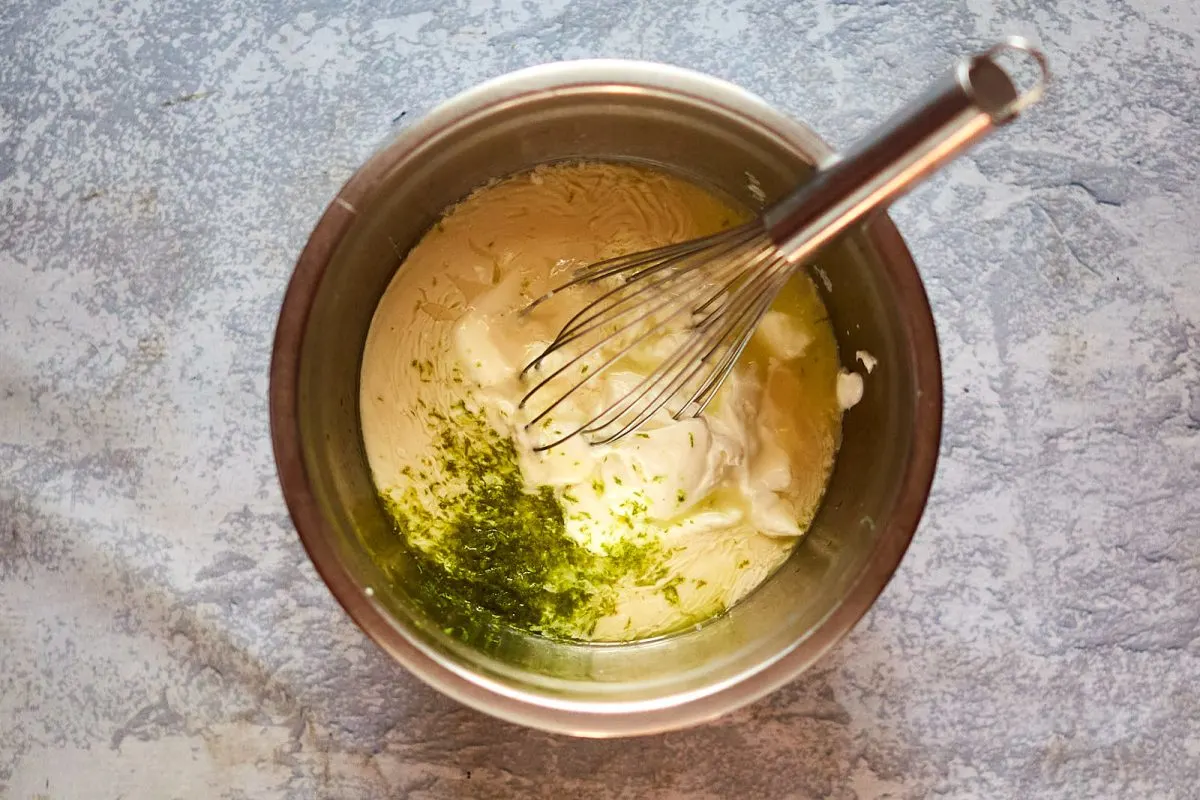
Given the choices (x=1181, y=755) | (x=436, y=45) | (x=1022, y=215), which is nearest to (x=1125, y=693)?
(x=1181, y=755)

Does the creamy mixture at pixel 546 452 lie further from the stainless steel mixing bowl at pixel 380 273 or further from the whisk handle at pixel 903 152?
the whisk handle at pixel 903 152

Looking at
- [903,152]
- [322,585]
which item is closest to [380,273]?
[322,585]

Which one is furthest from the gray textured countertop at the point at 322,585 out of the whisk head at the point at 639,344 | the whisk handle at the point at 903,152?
the whisk handle at the point at 903,152

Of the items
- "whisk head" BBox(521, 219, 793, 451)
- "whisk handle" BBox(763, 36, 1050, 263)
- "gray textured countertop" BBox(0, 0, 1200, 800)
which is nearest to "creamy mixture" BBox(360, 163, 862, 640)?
"whisk head" BBox(521, 219, 793, 451)

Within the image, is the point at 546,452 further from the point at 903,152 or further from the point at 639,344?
the point at 903,152

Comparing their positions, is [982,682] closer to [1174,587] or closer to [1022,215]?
[1174,587]

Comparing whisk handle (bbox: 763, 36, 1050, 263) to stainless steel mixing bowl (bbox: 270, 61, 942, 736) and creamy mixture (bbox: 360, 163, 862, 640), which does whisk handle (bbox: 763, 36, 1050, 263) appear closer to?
stainless steel mixing bowl (bbox: 270, 61, 942, 736)
